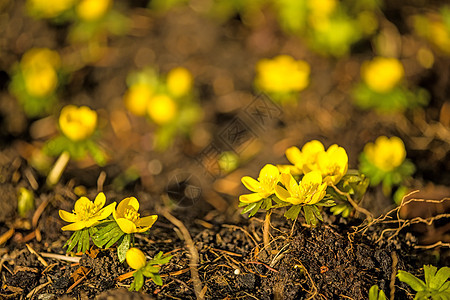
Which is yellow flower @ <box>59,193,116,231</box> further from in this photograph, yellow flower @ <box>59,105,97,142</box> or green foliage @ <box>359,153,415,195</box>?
green foliage @ <box>359,153,415,195</box>

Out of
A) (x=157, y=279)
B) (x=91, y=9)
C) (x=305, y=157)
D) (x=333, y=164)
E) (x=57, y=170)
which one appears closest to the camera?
(x=157, y=279)

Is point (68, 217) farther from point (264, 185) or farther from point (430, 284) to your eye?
point (430, 284)

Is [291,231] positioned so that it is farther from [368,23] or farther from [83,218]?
[368,23]

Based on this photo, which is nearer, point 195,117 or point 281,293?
point 281,293

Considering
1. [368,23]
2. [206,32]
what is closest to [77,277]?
[206,32]

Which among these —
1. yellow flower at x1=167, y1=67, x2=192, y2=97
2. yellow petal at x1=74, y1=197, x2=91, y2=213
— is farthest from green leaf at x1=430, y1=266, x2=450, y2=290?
yellow flower at x1=167, y1=67, x2=192, y2=97

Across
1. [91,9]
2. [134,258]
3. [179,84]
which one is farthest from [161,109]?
[134,258]

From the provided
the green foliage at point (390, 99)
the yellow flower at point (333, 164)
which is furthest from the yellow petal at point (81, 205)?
the green foliage at point (390, 99)
